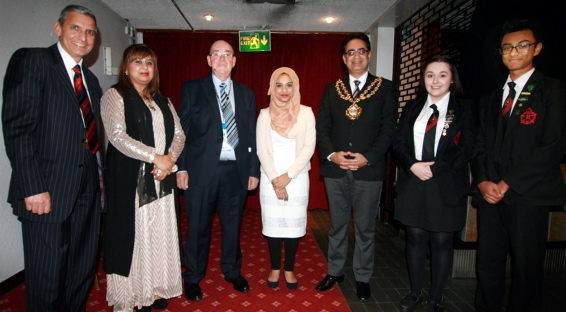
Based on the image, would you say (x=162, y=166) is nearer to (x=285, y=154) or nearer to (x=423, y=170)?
(x=285, y=154)

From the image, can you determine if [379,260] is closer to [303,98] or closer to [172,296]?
[172,296]

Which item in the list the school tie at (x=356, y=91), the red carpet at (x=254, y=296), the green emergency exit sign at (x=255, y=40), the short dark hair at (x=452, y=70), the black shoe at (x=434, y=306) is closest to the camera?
the short dark hair at (x=452, y=70)

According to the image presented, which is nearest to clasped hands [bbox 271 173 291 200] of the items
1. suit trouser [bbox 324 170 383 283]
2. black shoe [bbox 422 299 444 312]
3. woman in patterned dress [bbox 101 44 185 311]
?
suit trouser [bbox 324 170 383 283]

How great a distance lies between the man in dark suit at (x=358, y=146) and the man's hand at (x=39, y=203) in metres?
1.72

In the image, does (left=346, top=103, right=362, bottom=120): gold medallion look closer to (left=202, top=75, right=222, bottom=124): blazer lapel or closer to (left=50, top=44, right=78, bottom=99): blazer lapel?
(left=202, top=75, right=222, bottom=124): blazer lapel

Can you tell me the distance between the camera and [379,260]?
11.2 ft

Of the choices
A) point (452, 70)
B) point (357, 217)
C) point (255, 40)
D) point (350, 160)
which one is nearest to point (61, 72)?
point (350, 160)

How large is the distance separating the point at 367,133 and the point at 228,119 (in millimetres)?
1011

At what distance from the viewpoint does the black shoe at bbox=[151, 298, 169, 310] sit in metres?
2.40

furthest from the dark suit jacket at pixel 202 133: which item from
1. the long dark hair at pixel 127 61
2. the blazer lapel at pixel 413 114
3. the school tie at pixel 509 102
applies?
the school tie at pixel 509 102

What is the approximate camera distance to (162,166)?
213 cm

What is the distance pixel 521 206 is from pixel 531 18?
1034mm

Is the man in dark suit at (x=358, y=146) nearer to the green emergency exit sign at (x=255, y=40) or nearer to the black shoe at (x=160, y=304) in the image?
the black shoe at (x=160, y=304)

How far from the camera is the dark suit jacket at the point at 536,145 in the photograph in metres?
1.85
